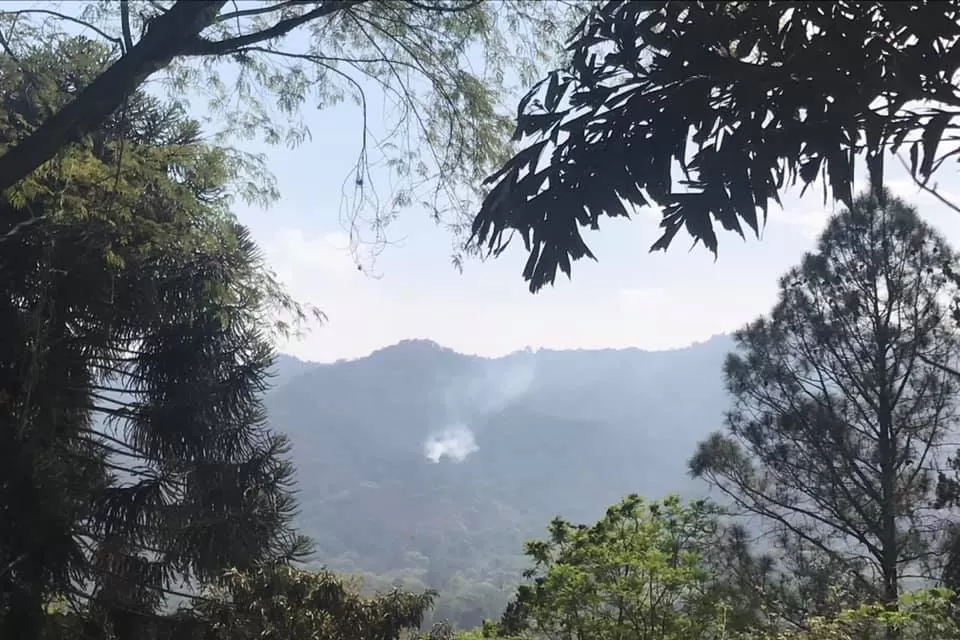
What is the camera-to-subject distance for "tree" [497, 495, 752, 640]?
3.51 meters

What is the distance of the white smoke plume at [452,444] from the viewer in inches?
4717

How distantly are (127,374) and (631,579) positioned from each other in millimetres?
5988

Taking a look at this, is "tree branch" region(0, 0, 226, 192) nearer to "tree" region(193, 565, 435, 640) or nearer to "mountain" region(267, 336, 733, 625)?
"tree" region(193, 565, 435, 640)

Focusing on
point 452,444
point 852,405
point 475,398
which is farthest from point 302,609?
point 475,398

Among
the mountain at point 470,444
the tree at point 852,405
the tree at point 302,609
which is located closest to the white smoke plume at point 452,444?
the mountain at point 470,444

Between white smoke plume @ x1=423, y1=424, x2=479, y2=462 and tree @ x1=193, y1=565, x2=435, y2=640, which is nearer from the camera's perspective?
tree @ x1=193, y1=565, x2=435, y2=640

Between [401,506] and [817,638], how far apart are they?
100 metres

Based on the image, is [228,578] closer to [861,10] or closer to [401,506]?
[861,10]

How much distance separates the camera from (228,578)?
17.7 ft

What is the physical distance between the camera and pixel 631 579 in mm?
3480

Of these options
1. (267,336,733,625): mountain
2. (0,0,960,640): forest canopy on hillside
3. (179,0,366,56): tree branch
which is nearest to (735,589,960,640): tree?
(0,0,960,640): forest canopy on hillside

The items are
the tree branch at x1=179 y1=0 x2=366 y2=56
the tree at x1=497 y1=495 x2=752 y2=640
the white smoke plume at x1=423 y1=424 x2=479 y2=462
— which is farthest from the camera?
the white smoke plume at x1=423 y1=424 x2=479 y2=462

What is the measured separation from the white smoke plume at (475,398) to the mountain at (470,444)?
40 centimetres

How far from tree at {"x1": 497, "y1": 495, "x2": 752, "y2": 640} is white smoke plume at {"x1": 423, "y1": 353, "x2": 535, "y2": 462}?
373ft
